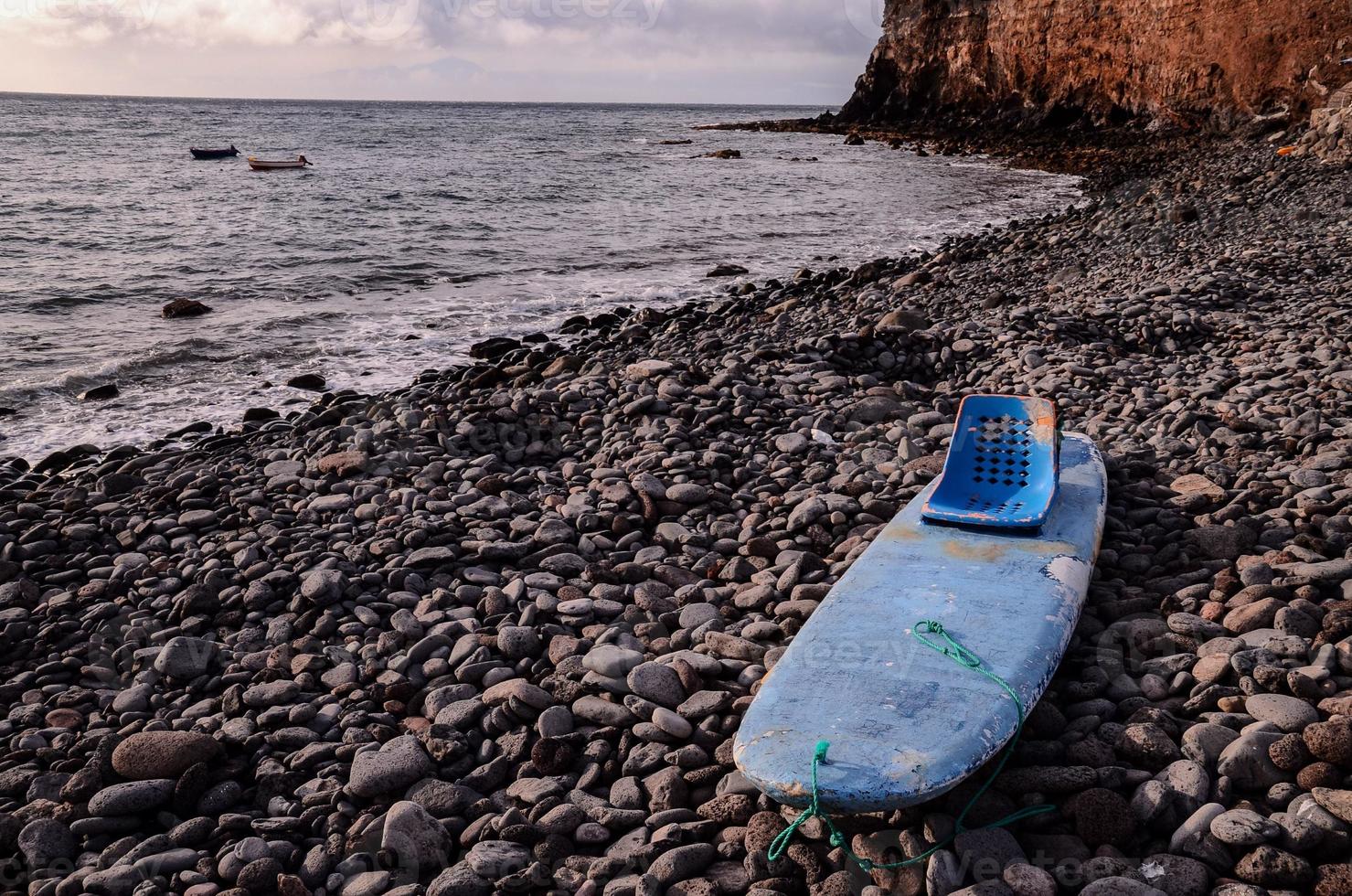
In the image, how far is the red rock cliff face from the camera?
2769 cm

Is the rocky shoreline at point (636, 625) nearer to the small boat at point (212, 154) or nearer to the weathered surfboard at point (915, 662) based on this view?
the weathered surfboard at point (915, 662)

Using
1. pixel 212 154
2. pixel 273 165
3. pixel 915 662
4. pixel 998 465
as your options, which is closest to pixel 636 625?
pixel 915 662

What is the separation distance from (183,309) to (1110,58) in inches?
1496

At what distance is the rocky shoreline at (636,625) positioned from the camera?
110 inches

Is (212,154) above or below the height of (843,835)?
above

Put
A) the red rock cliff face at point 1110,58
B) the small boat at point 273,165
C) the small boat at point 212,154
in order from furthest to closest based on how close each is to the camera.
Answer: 1. the small boat at point 212,154
2. the small boat at point 273,165
3. the red rock cliff face at point 1110,58

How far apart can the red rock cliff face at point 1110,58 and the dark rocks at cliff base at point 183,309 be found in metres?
27.6

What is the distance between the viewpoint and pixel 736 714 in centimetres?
350

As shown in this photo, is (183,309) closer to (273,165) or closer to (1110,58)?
(273,165)

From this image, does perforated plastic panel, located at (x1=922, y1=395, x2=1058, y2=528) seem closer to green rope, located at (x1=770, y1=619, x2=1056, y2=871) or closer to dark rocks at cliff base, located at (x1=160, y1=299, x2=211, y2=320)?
green rope, located at (x1=770, y1=619, x2=1056, y2=871)

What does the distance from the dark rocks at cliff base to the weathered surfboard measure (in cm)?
1170

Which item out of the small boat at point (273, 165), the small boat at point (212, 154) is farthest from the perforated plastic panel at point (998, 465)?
the small boat at point (212, 154)

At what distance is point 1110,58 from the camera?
122 ft

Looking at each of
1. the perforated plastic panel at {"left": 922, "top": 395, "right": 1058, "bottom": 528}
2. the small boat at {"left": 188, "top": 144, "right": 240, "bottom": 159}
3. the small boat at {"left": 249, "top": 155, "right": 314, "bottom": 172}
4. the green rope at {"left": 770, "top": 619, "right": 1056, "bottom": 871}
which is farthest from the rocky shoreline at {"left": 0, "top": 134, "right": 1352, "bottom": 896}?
the small boat at {"left": 188, "top": 144, "right": 240, "bottom": 159}
